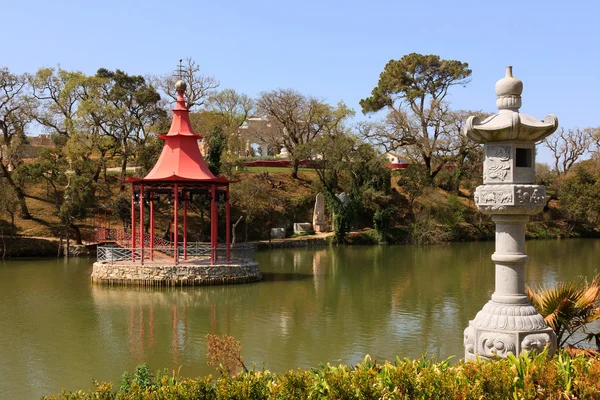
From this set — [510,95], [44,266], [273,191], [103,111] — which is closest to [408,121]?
[273,191]

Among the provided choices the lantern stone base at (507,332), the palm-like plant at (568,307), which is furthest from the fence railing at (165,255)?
the lantern stone base at (507,332)

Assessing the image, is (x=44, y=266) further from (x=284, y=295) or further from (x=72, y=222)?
(x=284, y=295)

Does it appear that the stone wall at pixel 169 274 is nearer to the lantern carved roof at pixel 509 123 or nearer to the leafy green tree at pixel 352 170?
the lantern carved roof at pixel 509 123

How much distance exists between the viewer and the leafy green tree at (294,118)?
5081cm

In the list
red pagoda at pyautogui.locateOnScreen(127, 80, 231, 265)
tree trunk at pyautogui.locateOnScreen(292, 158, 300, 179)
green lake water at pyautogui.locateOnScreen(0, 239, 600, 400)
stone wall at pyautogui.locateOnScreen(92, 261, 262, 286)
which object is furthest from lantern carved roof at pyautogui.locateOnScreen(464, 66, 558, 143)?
tree trunk at pyautogui.locateOnScreen(292, 158, 300, 179)

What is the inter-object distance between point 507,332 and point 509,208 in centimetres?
142

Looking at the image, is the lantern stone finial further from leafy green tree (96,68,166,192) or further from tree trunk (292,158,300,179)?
tree trunk (292,158,300,179)

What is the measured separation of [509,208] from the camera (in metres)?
7.66

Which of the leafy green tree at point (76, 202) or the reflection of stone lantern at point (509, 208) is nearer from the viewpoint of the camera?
the reflection of stone lantern at point (509, 208)

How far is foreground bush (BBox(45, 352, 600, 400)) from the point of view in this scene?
591 centimetres

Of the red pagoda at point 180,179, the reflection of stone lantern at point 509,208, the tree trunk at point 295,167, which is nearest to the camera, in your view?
the reflection of stone lantern at point 509,208

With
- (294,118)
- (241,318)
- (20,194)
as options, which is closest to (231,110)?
(294,118)

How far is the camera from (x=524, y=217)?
7.88 metres

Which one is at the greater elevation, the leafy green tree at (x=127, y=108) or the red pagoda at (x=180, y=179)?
the leafy green tree at (x=127, y=108)
